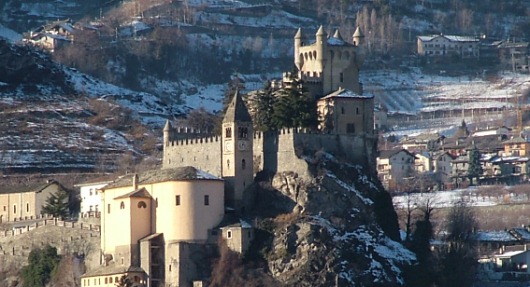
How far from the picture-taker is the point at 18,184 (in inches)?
5492

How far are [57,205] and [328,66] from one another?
797 inches

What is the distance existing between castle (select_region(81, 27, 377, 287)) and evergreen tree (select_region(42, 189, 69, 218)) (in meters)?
12.2

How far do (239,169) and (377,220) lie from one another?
750 cm

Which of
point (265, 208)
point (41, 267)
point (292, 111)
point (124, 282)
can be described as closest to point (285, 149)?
point (265, 208)

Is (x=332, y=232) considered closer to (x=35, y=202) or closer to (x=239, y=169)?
(x=239, y=169)

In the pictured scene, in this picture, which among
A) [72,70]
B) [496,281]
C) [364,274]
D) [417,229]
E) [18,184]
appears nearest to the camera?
[364,274]

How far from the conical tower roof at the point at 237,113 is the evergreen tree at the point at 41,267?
13.1 m

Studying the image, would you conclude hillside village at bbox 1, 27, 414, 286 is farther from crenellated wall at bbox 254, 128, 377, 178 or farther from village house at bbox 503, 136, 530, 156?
village house at bbox 503, 136, 530, 156

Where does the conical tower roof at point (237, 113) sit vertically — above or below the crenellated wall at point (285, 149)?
above

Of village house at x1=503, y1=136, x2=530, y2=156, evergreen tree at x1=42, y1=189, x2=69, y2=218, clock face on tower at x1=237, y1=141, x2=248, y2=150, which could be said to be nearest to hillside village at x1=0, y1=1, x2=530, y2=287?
clock face on tower at x1=237, y1=141, x2=248, y2=150

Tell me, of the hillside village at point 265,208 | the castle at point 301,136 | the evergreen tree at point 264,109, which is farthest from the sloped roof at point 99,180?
the evergreen tree at point 264,109

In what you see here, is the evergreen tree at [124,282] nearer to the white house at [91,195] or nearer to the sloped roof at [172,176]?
the sloped roof at [172,176]

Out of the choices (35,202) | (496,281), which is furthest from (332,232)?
(35,202)

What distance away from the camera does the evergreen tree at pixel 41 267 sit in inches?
4525
